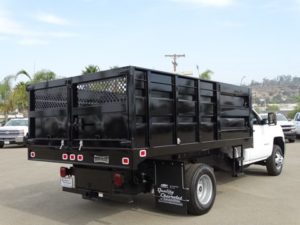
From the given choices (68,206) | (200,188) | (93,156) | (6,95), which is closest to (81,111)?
(93,156)

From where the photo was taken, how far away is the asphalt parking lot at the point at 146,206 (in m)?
6.71

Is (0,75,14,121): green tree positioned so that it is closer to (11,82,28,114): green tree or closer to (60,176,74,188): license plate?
(11,82,28,114): green tree

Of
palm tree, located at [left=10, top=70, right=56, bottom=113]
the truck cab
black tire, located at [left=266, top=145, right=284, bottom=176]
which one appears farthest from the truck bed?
palm tree, located at [left=10, top=70, right=56, bottom=113]

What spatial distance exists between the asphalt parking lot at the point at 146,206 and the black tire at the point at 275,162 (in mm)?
197

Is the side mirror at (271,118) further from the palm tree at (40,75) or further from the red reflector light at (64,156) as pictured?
the palm tree at (40,75)

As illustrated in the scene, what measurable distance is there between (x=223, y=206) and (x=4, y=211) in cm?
394

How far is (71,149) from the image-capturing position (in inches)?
267

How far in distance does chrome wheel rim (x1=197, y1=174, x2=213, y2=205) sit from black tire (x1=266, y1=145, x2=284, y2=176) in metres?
3.93

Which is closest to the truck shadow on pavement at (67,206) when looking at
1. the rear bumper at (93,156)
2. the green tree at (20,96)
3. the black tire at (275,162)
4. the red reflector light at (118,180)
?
the red reflector light at (118,180)

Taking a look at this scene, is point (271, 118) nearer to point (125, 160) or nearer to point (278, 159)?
point (278, 159)

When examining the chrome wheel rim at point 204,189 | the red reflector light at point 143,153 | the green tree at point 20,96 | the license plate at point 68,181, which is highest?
the green tree at point 20,96

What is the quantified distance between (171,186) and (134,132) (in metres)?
1.40

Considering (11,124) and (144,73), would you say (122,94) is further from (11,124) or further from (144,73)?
(11,124)

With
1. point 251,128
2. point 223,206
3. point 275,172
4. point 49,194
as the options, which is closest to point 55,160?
point 49,194
